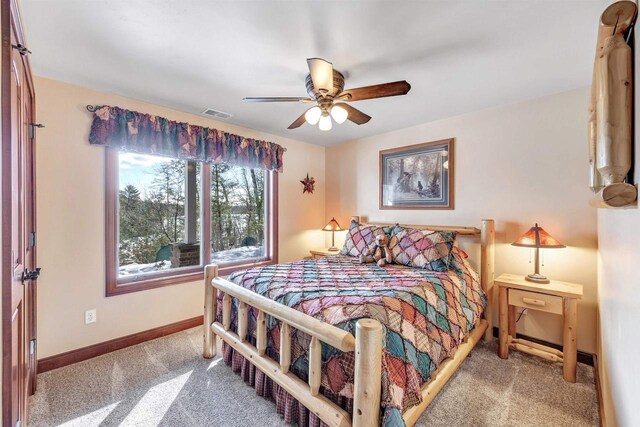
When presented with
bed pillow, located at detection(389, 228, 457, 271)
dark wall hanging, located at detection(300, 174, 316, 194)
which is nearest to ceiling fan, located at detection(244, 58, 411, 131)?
bed pillow, located at detection(389, 228, 457, 271)

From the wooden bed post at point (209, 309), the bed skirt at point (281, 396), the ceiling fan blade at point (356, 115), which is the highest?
the ceiling fan blade at point (356, 115)

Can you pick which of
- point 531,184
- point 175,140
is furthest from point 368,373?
point 175,140

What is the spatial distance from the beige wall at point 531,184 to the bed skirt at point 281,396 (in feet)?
7.53

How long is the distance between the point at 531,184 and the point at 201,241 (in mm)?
3493

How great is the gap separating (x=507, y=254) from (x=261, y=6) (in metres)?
3.00

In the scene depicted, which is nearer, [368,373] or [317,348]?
[368,373]

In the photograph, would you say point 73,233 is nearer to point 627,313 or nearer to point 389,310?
point 389,310

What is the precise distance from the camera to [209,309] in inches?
95.4

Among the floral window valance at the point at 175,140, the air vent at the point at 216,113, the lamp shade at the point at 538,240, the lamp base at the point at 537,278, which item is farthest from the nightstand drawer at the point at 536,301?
the air vent at the point at 216,113

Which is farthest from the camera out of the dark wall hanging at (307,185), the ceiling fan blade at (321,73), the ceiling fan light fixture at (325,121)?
the dark wall hanging at (307,185)

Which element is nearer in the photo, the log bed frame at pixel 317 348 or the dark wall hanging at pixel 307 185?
the log bed frame at pixel 317 348

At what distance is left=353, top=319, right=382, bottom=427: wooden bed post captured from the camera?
1.24 meters

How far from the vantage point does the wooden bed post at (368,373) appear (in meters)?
1.24

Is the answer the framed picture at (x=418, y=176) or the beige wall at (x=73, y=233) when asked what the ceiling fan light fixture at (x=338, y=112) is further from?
the beige wall at (x=73, y=233)
